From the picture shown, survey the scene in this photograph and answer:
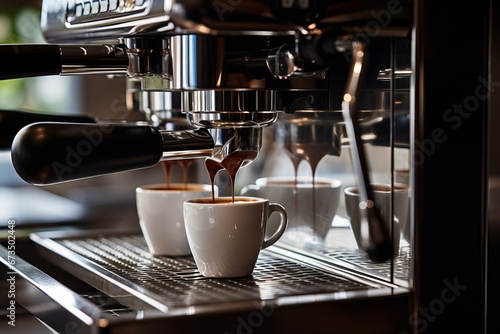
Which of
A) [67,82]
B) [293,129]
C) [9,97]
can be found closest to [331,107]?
[293,129]

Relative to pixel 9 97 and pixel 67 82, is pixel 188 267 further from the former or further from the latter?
pixel 9 97

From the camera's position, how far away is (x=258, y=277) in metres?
0.76

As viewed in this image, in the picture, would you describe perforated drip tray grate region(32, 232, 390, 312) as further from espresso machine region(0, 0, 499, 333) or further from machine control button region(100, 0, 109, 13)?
machine control button region(100, 0, 109, 13)

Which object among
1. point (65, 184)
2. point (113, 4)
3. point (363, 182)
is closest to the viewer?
point (363, 182)

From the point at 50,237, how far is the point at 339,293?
0.42 m

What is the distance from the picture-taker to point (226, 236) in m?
0.76

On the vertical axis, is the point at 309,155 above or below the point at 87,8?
below

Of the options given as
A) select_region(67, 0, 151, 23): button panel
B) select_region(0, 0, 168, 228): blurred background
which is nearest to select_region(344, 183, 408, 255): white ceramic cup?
select_region(67, 0, 151, 23): button panel

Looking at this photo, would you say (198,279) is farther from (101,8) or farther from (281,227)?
(101,8)

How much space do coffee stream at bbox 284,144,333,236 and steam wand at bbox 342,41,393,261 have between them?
212mm

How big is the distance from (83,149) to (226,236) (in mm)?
173

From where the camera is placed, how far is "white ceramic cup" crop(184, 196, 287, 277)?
754mm

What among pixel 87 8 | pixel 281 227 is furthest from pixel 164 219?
pixel 87 8

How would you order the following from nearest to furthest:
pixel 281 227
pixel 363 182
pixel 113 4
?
1. pixel 363 182
2. pixel 113 4
3. pixel 281 227
